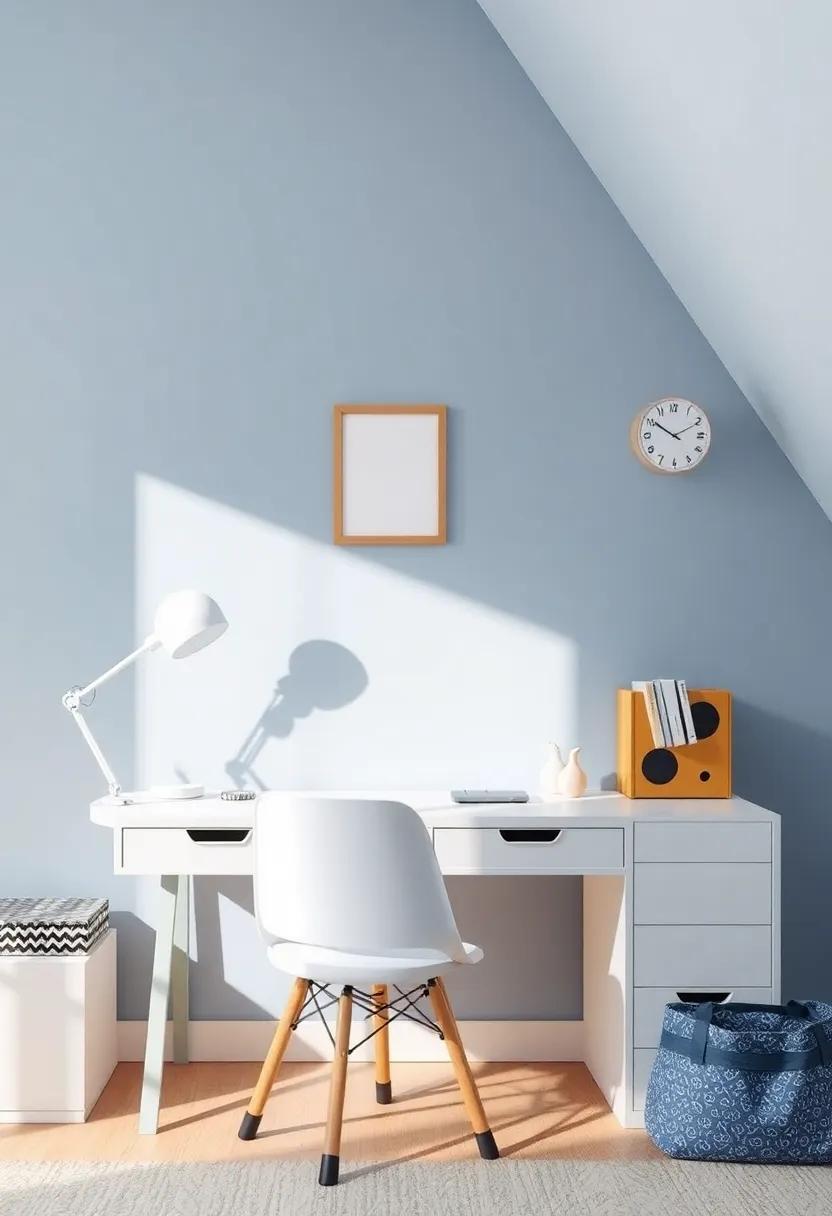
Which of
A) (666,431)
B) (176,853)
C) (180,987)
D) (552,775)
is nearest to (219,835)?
(176,853)

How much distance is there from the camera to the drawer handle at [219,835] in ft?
8.71

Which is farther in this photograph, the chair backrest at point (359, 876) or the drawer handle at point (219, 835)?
the drawer handle at point (219, 835)

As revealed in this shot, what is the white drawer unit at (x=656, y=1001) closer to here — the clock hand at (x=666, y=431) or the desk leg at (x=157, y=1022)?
the desk leg at (x=157, y=1022)

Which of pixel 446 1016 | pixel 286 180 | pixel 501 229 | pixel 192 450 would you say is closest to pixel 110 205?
pixel 286 180

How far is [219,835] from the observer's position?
2.68 metres

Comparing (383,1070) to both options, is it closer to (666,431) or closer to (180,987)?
(180,987)

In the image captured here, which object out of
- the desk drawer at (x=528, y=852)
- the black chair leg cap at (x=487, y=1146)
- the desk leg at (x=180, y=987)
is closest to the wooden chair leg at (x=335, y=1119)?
the black chair leg cap at (x=487, y=1146)

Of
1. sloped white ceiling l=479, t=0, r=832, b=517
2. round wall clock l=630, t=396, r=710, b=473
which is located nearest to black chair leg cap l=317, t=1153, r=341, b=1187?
round wall clock l=630, t=396, r=710, b=473

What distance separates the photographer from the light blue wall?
3.10 meters

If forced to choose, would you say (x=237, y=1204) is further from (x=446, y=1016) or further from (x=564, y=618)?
(x=564, y=618)

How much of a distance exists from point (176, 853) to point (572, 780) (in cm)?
96

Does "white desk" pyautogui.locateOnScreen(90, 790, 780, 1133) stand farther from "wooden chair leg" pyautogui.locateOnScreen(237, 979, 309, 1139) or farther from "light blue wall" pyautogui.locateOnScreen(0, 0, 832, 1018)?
"light blue wall" pyautogui.locateOnScreen(0, 0, 832, 1018)

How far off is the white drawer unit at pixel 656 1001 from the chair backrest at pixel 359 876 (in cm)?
55

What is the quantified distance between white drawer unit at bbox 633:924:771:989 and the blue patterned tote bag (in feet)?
0.53
